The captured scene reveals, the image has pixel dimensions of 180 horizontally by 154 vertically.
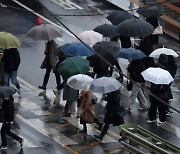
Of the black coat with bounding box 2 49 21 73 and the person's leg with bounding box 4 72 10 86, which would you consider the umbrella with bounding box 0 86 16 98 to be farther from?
the person's leg with bounding box 4 72 10 86

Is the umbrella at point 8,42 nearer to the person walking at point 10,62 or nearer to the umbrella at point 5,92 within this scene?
the person walking at point 10,62

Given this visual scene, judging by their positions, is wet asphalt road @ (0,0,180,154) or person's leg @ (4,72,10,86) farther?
person's leg @ (4,72,10,86)

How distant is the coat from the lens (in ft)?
56.6

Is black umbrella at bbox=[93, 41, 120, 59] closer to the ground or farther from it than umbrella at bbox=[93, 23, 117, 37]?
farther from it

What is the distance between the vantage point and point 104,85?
55.1 feet

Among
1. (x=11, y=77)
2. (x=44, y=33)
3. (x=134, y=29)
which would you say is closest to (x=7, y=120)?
(x=11, y=77)

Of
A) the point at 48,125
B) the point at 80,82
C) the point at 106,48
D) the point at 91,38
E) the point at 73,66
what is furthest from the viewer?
the point at 91,38

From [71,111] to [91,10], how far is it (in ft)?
35.2

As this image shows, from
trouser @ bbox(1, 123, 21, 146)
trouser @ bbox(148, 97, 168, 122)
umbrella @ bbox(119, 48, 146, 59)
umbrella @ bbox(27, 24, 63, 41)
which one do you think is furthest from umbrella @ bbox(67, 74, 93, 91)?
umbrella @ bbox(27, 24, 63, 41)

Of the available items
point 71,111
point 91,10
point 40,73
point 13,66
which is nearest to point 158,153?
point 71,111

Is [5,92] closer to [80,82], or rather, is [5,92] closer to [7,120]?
[7,120]

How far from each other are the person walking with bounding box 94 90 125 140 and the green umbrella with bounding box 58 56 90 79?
117 cm

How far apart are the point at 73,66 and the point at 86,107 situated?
→ 1.12 metres

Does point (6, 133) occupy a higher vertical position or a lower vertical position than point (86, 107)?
lower
